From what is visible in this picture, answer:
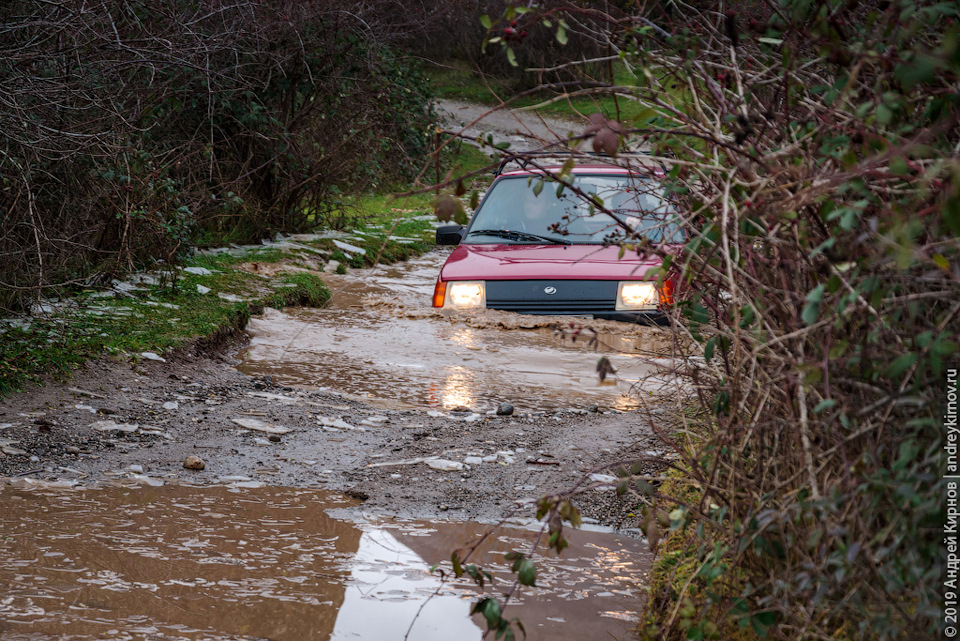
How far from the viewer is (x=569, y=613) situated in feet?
10.8

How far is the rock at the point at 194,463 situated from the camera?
451 centimetres

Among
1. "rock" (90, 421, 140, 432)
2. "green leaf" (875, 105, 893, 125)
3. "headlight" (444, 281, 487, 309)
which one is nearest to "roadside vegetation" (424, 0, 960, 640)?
"green leaf" (875, 105, 893, 125)

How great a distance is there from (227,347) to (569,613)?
467 cm

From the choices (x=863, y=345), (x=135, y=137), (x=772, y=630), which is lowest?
(x=772, y=630)

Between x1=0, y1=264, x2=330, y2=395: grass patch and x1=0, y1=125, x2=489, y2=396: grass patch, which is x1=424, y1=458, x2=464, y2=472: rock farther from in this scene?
x1=0, y1=264, x2=330, y2=395: grass patch

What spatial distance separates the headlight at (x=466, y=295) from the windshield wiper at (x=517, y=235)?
0.80m

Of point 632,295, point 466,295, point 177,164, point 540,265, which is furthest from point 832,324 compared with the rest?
point 177,164

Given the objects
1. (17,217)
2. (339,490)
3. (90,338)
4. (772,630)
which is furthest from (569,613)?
(17,217)

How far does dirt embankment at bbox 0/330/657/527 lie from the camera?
434 cm

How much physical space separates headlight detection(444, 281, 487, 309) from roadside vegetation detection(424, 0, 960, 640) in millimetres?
4363

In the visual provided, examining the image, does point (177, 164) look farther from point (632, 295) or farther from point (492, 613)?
point (492, 613)

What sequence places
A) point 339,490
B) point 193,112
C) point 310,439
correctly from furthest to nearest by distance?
point 193,112 → point 310,439 → point 339,490

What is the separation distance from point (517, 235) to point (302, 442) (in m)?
3.29

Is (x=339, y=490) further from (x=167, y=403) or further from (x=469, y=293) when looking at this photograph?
(x=469, y=293)
